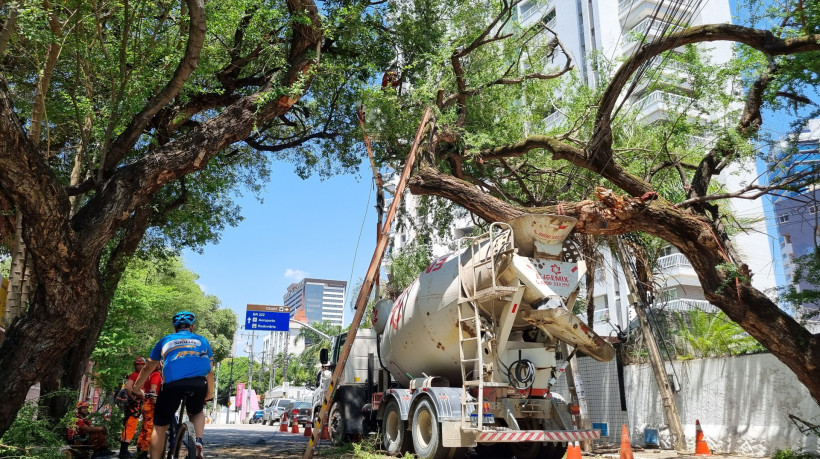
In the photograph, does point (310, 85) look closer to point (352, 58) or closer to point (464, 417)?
point (352, 58)

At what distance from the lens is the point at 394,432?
34.5ft

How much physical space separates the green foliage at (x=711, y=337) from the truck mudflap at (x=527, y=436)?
5612 mm

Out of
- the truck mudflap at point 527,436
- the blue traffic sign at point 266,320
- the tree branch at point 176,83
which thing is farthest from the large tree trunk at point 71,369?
the blue traffic sign at point 266,320

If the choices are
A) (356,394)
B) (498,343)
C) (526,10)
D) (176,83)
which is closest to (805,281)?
(498,343)

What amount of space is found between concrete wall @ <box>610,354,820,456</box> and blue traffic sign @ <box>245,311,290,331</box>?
20.8 meters

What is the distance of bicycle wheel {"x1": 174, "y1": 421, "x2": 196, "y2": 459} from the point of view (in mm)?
4973

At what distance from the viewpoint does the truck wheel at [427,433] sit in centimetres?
862

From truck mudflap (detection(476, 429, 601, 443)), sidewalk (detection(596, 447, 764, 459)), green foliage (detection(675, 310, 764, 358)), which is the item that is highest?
green foliage (detection(675, 310, 764, 358))

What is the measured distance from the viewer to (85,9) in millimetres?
9961

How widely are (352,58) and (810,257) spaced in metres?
9.47

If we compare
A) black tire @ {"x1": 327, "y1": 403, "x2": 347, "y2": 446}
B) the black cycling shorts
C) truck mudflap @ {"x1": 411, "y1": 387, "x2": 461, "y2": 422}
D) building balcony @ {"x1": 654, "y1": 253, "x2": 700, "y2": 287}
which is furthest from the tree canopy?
building balcony @ {"x1": 654, "y1": 253, "x2": 700, "y2": 287}

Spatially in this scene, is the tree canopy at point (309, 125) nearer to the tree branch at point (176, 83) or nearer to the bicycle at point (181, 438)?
the tree branch at point (176, 83)

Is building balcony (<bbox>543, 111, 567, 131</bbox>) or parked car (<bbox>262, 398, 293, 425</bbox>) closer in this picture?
building balcony (<bbox>543, 111, 567, 131</bbox>)

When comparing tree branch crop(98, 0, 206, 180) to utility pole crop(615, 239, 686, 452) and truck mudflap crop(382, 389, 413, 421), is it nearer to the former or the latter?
truck mudflap crop(382, 389, 413, 421)
